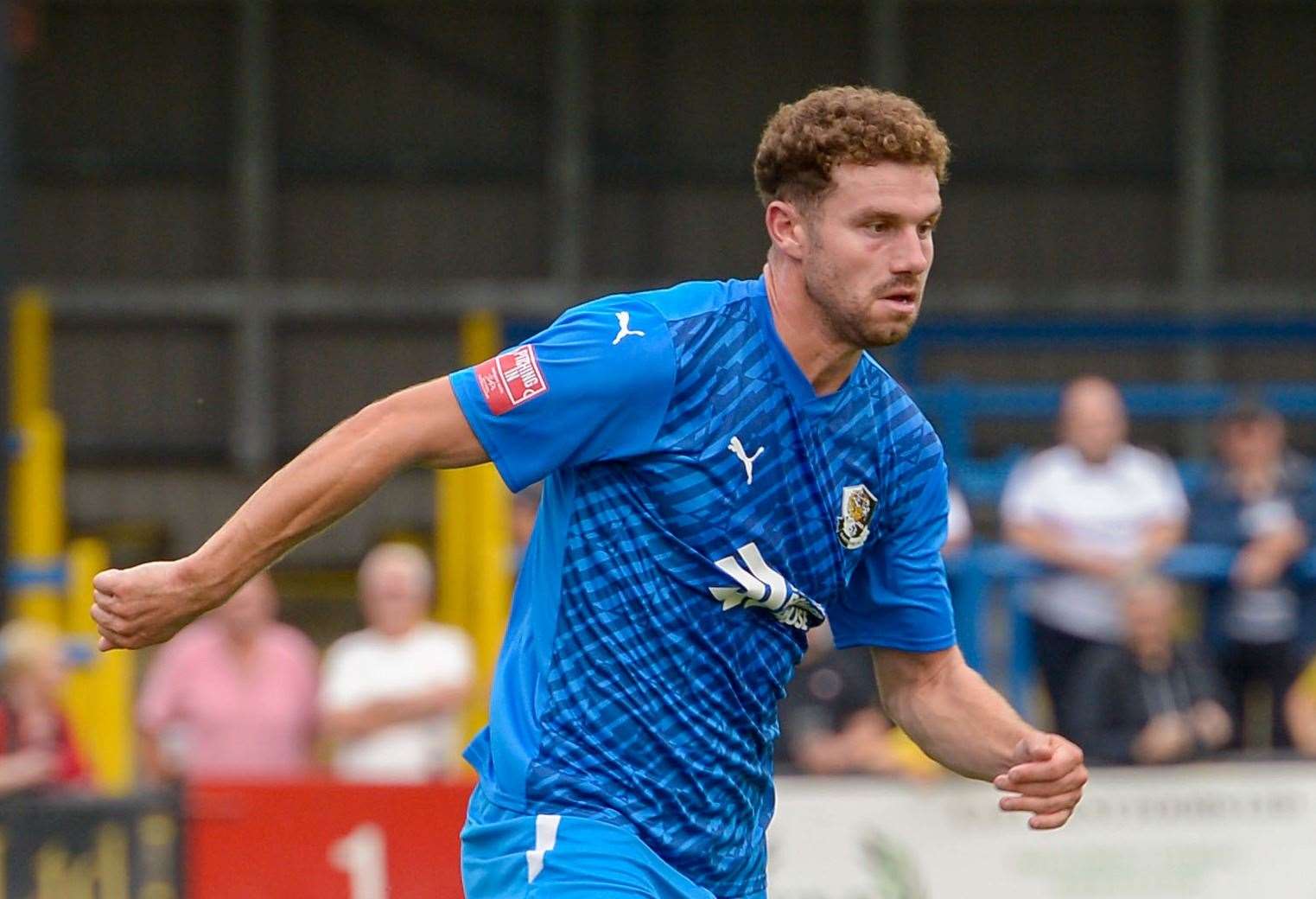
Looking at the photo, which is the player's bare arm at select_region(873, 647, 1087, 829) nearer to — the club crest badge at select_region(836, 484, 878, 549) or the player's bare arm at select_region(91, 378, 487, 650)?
the club crest badge at select_region(836, 484, 878, 549)

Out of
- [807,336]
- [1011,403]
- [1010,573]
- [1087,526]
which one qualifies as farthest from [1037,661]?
[807,336]

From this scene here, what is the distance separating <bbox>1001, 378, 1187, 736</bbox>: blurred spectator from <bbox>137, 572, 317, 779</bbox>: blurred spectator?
2704 millimetres

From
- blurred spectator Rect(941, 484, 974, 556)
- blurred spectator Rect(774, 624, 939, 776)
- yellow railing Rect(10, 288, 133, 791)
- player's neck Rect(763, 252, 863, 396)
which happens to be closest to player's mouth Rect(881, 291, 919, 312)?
player's neck Rect(763, 252, 863, 396)

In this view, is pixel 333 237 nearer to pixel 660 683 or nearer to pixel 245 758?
pixel 245 758

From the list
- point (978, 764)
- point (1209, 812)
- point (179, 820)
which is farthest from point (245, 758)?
point (978, 764)

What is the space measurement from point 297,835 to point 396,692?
29.5 inches

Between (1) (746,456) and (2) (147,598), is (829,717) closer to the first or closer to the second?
(1) (746,456)

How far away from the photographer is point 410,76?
18.4 m

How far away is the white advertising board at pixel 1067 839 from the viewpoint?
6762 millimetres

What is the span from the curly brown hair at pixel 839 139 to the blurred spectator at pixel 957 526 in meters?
4.62

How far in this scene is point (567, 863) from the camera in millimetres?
3217

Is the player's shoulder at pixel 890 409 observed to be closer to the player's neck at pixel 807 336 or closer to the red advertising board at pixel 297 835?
the player's neck at pixel 807 336

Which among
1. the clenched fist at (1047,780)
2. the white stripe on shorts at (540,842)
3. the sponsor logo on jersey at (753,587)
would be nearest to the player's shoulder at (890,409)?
the sponsor logo on jersey at (753,587)

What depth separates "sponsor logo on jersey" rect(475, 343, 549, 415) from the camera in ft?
10.5
